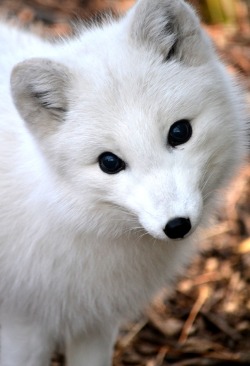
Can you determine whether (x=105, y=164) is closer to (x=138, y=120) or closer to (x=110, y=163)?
(x=110, y=163)

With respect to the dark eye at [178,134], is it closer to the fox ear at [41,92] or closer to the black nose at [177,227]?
the black nose at [177,227]

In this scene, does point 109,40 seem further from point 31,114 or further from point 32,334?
point 32,334

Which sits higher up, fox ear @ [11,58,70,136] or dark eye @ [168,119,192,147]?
fox ear @ [11,58,70,136]

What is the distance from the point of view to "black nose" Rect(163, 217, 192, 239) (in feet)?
8.48

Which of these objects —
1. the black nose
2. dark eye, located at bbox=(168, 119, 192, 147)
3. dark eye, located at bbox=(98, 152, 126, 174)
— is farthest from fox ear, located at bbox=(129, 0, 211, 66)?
the black nose

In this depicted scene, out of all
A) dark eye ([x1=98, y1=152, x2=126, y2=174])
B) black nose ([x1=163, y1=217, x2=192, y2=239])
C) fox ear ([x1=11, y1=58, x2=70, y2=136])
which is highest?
fox ear ([x1=11, y1=58, x2=70, y2=136])

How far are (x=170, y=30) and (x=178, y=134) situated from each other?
0.42 metres

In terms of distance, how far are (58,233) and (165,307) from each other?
5.49 ft

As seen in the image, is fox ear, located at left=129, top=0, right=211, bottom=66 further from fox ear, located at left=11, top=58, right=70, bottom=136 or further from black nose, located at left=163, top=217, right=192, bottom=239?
black nose, located at left=163, top=217, right=192, bottom=239

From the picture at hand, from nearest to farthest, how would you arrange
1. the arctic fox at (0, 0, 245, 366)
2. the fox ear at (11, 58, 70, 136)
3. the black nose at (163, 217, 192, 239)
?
the black nose at (163, 217, 192, 239)
the arctic fox at (0, 0, 245, 366)
the fox ear at (11, 58, 70, 136)

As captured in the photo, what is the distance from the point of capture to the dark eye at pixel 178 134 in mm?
2732

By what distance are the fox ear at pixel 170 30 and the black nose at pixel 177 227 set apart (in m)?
0.65

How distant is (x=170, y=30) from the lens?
292cm

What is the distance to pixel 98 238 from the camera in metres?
3.10
